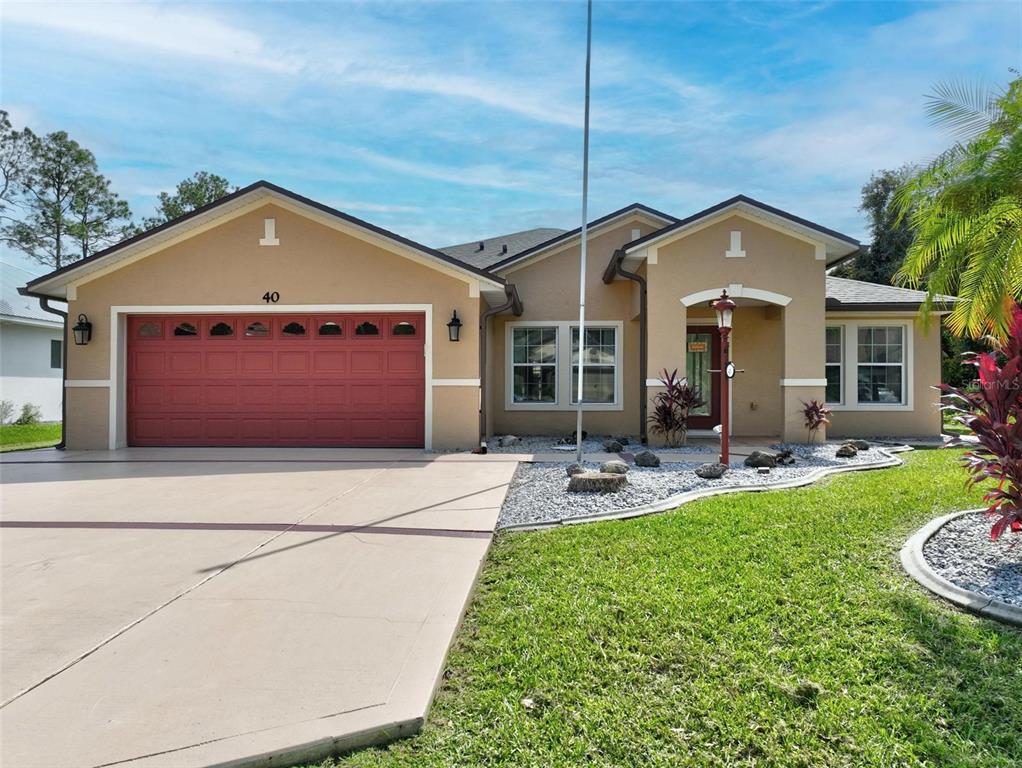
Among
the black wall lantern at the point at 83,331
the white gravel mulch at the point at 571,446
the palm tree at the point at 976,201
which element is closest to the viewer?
the palm tree at the point at 976,201

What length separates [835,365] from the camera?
13.7 meters

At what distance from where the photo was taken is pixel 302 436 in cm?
1184

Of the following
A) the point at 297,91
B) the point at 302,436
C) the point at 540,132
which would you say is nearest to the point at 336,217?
the point at 297,91

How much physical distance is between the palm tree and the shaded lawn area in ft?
10.4

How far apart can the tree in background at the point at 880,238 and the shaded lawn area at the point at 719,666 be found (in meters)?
27.0

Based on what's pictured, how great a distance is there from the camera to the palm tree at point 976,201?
609 centimetres

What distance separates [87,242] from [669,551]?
111 ft

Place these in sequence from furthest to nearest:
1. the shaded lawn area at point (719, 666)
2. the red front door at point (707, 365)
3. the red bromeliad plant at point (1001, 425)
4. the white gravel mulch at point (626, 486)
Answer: the red front door at point (707, 365) → the white gravel mulch at point (626, 486) → the red bromeliad plant at point (1001, 425) → the shaded lawn area at point (719, 666)

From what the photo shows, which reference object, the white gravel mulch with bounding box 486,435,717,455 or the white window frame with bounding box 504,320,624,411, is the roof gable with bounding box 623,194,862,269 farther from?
the white gravel mulch with bounding box 486,435,717,455

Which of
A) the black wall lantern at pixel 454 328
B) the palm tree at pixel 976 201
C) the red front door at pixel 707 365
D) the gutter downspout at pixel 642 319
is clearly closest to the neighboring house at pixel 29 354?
the black wall lantern at pixel 454 328

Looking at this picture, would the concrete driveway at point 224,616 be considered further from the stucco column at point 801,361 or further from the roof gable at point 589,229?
the roof gable at point 589,229

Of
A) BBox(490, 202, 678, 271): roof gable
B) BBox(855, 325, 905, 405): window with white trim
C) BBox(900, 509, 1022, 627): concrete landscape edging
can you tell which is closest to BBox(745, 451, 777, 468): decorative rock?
BBox(900, 509, 1022, 627): concrete landscape edging

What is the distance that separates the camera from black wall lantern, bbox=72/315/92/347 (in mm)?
11531

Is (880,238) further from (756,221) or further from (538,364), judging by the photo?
(538,364)
